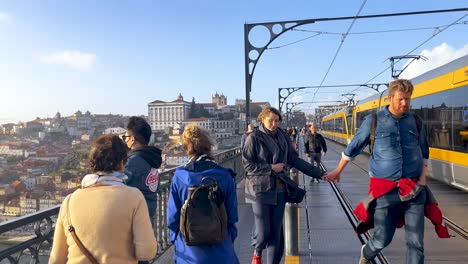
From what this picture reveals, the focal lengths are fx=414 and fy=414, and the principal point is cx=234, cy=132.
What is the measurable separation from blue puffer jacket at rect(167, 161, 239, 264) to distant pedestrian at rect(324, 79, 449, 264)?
145 cm

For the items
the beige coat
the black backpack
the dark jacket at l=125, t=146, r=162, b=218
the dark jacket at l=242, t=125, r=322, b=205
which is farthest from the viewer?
the dark jacket at l=242, t=125, r=322, b=205

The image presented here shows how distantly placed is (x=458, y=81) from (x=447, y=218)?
12.4 ft

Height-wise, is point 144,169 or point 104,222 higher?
point 144,169

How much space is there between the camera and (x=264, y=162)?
429 centimetres

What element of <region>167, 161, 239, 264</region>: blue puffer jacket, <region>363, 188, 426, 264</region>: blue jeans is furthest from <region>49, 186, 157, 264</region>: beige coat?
<region>363, 188, 426, 264</region>: blue jeans

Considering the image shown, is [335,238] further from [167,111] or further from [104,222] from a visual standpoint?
[167,111]

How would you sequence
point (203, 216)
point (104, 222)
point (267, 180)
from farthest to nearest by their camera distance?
point (267, 180) → point (203, 216) → point (104, 222)

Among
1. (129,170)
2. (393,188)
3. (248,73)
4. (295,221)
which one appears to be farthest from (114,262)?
(248,73)

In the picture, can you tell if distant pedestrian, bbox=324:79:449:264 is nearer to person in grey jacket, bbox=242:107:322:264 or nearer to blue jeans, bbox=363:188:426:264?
blue jeans, bbox=363:188:426:264

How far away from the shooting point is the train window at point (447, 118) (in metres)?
9.28

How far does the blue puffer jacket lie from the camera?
9.59 ft

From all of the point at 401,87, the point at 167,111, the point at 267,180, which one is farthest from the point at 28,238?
the point at 167,111

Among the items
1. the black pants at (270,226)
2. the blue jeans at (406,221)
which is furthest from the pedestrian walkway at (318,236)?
the blue jeans at (406,221)

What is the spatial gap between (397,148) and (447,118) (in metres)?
7.76
